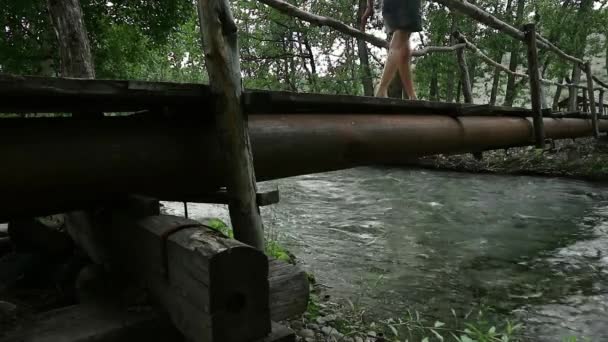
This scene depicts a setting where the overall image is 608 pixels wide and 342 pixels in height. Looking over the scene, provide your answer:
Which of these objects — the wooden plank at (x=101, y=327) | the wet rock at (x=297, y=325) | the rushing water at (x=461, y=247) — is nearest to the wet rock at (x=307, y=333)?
the wet rock at (x=297, y=325)

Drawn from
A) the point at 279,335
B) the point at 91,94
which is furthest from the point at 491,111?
the point at 91,94

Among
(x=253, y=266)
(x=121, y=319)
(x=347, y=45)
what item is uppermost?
(x=347, y=45)

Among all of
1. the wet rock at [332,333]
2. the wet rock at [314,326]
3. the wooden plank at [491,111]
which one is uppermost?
the wooden plank at [491,111]

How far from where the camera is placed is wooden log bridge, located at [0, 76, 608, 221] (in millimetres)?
1563

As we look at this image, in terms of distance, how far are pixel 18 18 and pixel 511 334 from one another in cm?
1188

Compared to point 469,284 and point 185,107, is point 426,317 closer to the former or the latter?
point 469,284

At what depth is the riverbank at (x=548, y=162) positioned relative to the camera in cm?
1048

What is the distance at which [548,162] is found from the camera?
11.6m

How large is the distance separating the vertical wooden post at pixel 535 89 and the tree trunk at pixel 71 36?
6007mm

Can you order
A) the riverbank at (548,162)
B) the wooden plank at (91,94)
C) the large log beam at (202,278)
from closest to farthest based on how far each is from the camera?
the large log beam at (202,278), the wooden plank at (91,94), the riverbank at (548,162)

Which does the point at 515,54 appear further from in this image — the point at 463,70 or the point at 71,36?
the point at 71,36

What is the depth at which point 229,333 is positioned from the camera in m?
1.32

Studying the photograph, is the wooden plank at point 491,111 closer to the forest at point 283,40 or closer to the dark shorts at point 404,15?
the dark shorts at point 404,15

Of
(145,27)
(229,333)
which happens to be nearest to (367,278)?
(229,333)
